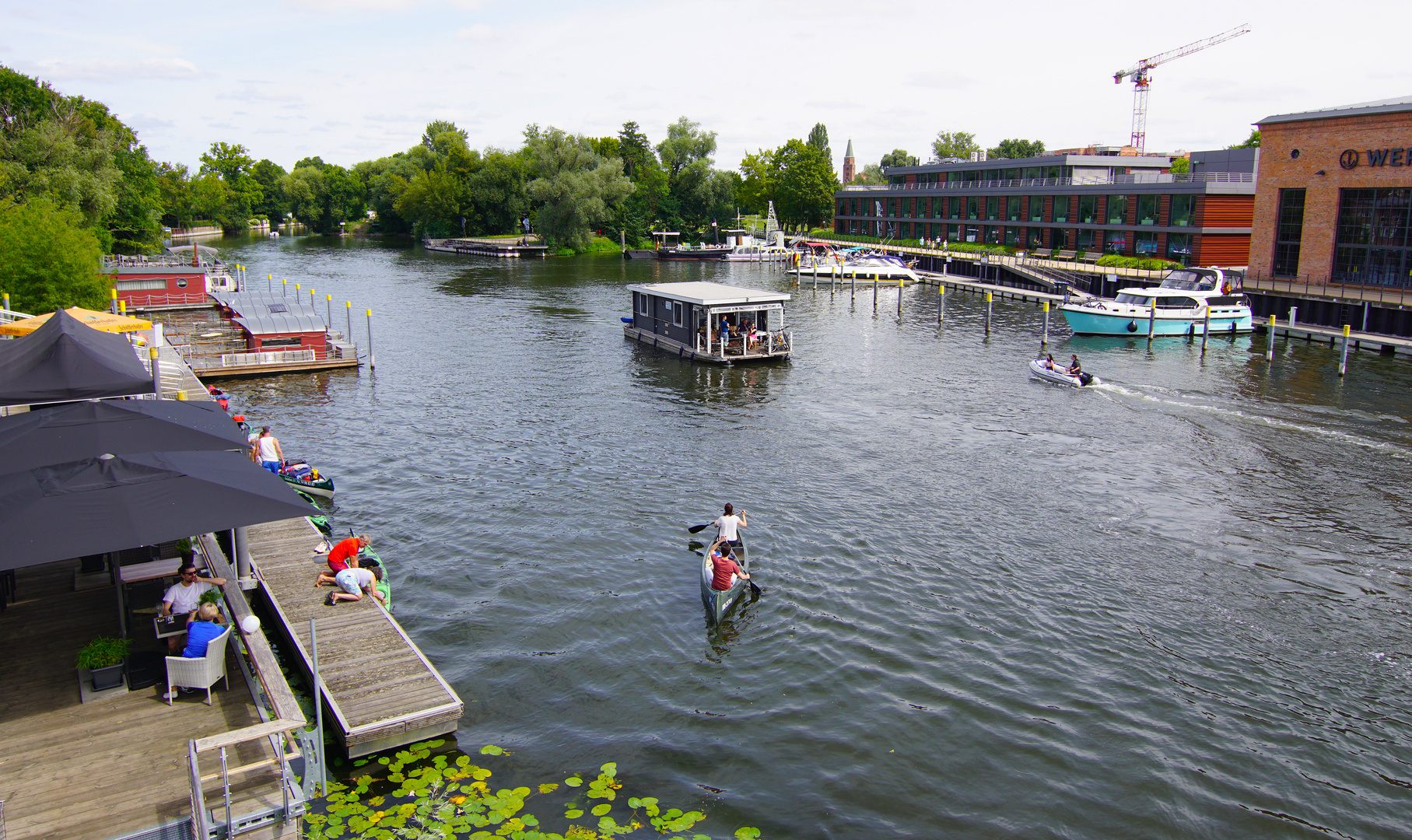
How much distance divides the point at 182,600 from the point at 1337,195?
69764mm

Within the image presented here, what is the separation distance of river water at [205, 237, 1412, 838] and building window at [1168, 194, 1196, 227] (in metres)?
40.7

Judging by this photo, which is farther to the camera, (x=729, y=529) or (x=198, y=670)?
(x=729, y=529)

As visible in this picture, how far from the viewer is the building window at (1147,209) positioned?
277ft

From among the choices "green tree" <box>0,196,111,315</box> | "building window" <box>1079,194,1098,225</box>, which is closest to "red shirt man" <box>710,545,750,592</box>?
"green tree" <box>0,196,111,315</box>

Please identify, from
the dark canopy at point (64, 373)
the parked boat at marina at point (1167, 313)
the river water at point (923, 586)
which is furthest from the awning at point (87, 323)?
the parked boat at marina at point (1167, 313)

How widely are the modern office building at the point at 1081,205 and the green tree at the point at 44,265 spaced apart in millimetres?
82711

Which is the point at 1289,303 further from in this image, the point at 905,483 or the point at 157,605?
the point at 157,605

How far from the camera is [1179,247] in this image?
81.9 m

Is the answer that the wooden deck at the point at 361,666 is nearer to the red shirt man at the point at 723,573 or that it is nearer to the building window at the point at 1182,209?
the red shirt man at the point at 723,573

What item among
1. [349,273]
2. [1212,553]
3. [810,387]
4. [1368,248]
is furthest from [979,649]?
[349,273]

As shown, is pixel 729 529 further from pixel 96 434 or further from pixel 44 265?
pixel 44 265

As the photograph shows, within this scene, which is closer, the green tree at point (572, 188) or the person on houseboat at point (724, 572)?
the person on houseboat at point (724, 572)

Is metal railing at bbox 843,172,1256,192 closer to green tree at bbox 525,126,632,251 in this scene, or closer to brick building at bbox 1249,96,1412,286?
brick building at bbox 1249,96,1412,286

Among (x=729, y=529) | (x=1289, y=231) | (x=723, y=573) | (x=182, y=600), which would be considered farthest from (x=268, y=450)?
(x=1289, y=231)
